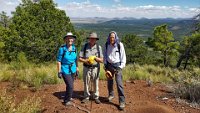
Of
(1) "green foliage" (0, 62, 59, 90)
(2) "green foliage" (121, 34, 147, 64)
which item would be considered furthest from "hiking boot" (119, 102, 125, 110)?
(2) "green foliage" (121, 34, 147, 64)

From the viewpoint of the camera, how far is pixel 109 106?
692 centimetres

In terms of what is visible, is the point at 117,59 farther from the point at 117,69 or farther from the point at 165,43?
the point at 165,43

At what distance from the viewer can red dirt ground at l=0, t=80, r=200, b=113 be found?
674cm

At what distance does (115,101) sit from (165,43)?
3143 centimetres

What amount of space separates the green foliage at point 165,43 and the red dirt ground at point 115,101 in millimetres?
28475

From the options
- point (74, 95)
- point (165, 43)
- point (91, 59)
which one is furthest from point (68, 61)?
point (165, 43)

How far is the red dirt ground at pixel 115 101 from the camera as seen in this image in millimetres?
6742

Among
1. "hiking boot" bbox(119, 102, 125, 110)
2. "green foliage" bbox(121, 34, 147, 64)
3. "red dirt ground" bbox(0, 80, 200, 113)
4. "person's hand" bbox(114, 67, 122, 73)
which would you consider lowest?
"green foliage" bbox(121, 34, 147, 64)

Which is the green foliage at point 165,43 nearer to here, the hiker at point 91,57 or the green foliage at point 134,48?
the green foliage at point 134,48

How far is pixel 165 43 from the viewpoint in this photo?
37.7 meters

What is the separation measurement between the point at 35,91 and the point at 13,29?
58.7 feet

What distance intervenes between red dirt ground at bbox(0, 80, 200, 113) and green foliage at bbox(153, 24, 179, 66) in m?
28.5

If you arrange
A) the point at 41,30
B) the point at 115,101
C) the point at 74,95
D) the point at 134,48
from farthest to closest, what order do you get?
the point at 134,48 → the point at 41,30 → the point at 74,95 → the point at 115,101

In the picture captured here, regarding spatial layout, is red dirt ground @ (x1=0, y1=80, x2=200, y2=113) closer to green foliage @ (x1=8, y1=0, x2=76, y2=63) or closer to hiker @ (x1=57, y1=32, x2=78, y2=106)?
hiker @ (x1=57, y1=32, x2=78, y2=106)
